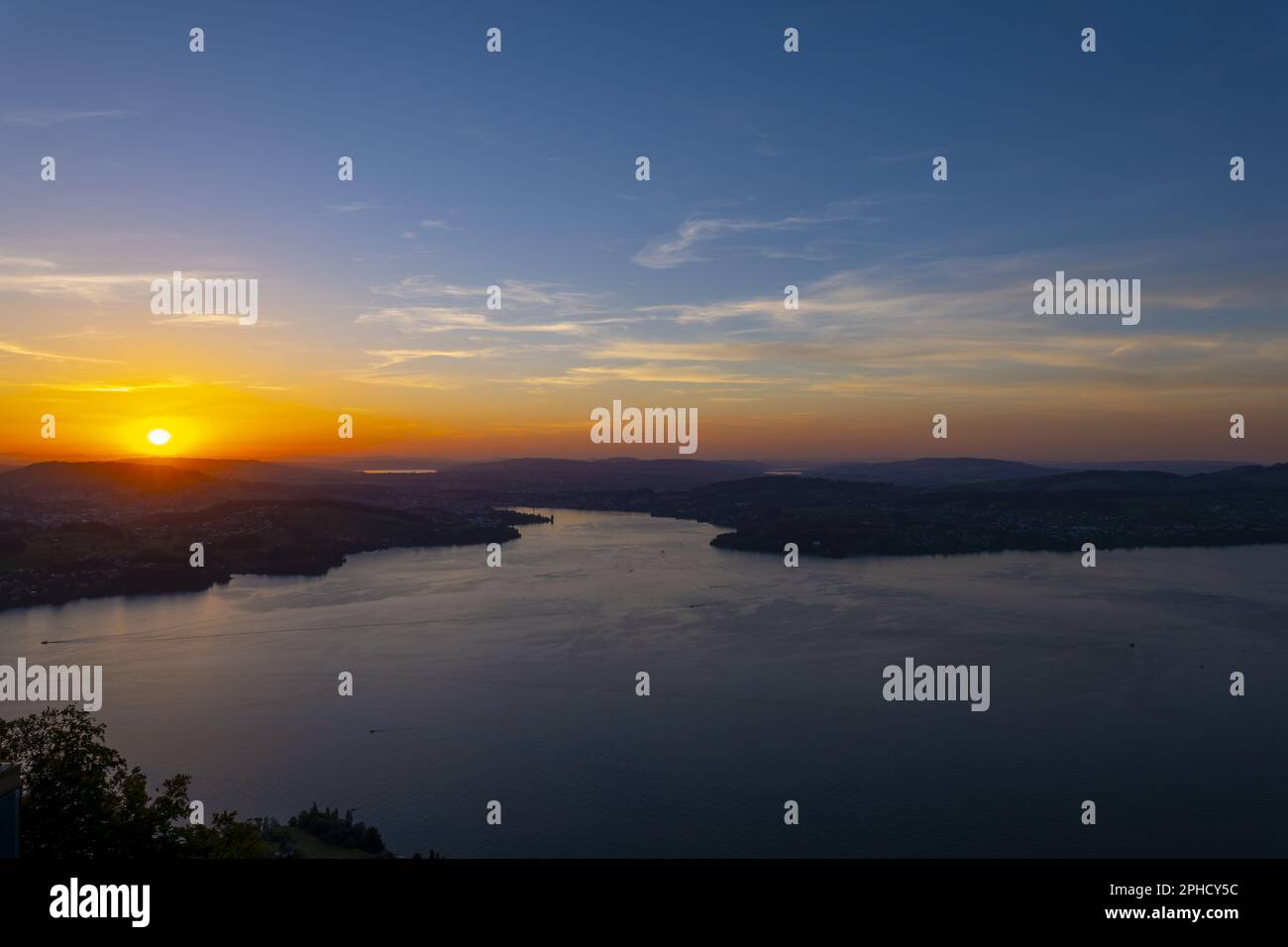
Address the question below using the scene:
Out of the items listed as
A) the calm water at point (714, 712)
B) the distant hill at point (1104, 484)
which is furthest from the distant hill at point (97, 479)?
the distant hill at point (1104, 484)

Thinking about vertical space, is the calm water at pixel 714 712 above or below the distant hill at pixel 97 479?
below

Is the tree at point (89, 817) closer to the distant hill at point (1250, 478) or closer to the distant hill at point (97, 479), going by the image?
the distant hill at point (97, 479)

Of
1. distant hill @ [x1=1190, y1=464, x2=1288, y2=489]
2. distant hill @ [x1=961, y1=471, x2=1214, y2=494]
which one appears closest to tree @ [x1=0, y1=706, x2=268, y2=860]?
distant hill @ [x1=961, y1=471, x2=1214, y2=494]

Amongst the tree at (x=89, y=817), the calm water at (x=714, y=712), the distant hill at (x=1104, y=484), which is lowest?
the calm water at (x=714, y=712)

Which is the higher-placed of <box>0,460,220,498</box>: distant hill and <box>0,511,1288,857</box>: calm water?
<box>0,460,220,498</box>: distant hill

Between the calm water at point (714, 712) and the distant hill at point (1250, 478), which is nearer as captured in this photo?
the calm water at point (714, 712)

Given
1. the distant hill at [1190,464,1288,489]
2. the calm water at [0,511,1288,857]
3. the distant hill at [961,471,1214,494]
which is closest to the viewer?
the calm water at [0,511,1288,857]

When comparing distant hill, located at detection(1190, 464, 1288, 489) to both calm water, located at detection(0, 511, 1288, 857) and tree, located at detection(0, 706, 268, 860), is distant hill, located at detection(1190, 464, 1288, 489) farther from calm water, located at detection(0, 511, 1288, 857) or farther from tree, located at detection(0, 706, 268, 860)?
tree, located at detection(0, 706, 268, 860)

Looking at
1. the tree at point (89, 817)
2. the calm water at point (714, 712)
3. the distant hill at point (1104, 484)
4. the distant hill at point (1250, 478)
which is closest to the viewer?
the tree at point (89, 817)

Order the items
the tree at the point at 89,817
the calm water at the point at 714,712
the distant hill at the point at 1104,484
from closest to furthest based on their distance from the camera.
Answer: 1. the tree at the point at 89,817
2. the calm water at the point at 714,712
3. the distant hill at the point at 1104,484
